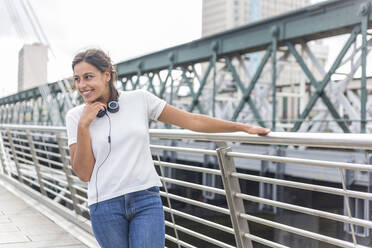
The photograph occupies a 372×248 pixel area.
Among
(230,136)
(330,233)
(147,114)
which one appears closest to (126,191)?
(147,114)

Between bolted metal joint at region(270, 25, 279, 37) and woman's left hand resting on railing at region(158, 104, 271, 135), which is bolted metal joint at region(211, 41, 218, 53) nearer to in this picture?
bolted metal joint at region(270, 25, 279, 37)

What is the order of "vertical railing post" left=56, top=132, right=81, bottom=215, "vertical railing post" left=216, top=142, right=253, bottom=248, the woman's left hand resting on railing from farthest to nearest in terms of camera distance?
"vertical railing post" left=56, top=132, right=81, bottom=215, "vertical railing post" left=216, top=142, right=253, bottom=248, the woman's left hand resting on railing

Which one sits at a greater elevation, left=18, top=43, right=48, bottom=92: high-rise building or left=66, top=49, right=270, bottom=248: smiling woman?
left=18, top=43, right=48, bottom=92: high-rise building

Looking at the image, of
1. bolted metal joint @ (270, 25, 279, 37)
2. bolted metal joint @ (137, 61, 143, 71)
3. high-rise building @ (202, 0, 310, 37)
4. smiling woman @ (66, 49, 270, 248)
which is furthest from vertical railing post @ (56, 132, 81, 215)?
high-rise building @ (202, 0, 310, 37)

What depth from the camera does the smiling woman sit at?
1.98m

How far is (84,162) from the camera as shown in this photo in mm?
1995

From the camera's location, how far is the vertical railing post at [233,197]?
2.70 meters

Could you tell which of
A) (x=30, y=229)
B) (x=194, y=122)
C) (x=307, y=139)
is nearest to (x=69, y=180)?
(x=30, y=229)

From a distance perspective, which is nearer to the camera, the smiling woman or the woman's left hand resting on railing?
the smiling woman

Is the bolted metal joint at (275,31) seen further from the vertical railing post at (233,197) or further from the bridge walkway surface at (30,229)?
the vertical railing post at (233,197)

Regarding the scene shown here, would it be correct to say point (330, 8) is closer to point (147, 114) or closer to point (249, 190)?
point (249, 190)

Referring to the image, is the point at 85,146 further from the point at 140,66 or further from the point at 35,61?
the point at 35,61

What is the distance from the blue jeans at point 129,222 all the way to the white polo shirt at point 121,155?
0.04m

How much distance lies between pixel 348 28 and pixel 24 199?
40.2ft
